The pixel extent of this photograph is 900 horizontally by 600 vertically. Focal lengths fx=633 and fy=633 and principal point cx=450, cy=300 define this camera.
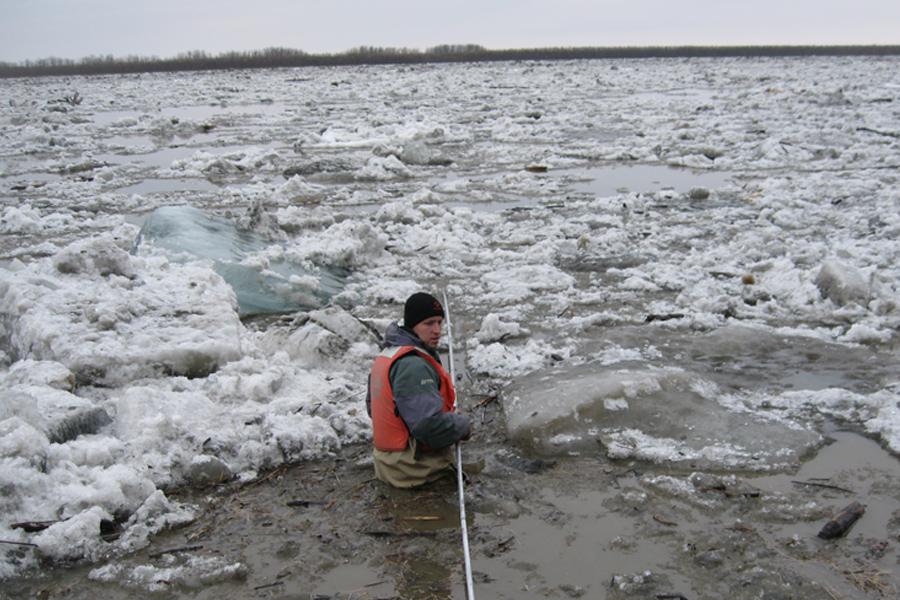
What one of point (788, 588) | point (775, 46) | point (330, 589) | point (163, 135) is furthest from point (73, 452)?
point (775, 46)

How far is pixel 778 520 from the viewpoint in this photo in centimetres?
282

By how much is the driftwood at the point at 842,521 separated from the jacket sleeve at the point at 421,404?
165 centimetres

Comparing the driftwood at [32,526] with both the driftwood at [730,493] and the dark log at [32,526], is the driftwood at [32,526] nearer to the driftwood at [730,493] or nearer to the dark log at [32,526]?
the dark log at [32,526]

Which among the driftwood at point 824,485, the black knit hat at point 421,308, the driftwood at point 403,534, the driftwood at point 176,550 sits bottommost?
the driftwood at point 176,550

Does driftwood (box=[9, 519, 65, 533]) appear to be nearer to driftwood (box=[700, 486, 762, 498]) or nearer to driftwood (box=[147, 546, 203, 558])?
driftwood (box=[147, 546, 203, 558])

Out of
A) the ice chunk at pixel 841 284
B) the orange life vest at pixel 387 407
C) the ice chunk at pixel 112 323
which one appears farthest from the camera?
the ice chunk at pixel 841 284

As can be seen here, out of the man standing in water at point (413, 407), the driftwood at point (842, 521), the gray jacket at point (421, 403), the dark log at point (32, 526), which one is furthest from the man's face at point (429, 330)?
the driftwood at point (842, 521)

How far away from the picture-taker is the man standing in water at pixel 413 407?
3.04 metres

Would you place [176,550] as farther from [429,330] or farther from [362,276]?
[362,276]

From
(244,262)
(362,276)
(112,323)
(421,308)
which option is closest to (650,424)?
(421,308)

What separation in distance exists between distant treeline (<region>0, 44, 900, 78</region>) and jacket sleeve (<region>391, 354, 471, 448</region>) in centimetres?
5672

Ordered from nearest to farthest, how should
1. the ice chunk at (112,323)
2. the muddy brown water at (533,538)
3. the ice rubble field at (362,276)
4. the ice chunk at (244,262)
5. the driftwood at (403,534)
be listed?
1. the muddy brown water at (533,538)
2. the driftwood at (403,534)
3. the ice rubble field at (362,276)
4. the ice chunk at (112,323)
5. the ice chunk at (244,262)

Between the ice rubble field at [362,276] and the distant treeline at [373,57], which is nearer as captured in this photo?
the ice rubble field at [362,276]

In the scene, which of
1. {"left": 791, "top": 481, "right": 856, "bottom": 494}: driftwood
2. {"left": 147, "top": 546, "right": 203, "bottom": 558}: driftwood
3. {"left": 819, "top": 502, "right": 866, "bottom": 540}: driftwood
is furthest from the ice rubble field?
{"left": 819, "top": 502, "right": 866, "bottom": 540}: driftwood
